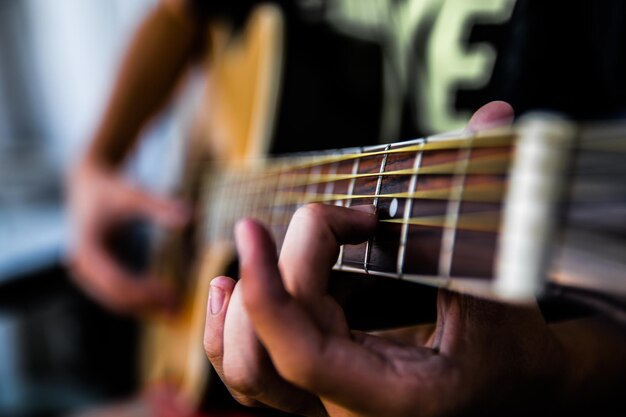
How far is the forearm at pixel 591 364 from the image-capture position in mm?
175

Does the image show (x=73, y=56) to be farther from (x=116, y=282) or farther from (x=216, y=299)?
(x=216, y=299)

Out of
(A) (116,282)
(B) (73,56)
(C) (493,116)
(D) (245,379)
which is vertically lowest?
(A) (116,282)

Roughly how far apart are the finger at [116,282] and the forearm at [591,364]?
63 cm

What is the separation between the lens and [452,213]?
0.17 m

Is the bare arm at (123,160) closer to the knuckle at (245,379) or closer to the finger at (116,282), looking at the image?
the finger at (116,282)

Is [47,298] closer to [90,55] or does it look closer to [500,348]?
[90,55]

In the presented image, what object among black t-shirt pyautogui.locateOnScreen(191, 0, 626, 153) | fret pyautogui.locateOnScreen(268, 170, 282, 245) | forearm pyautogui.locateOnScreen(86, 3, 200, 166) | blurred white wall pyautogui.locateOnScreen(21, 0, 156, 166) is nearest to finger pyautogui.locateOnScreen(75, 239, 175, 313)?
forearm pyautogui.locateOnScreen(86, 3, 200, 166)

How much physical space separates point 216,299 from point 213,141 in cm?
62

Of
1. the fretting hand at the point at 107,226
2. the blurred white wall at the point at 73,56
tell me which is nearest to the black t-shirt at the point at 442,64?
the fretting hand at the point at 107,226

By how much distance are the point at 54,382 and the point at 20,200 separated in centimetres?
45

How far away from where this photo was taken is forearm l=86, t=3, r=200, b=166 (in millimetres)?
848

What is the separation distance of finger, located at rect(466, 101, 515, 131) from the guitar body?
33 centimetres

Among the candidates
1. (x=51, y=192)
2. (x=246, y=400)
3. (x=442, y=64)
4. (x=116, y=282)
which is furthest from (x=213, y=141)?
(x=51, y=192)

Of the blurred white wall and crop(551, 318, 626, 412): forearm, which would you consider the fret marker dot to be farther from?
the blurred white wall
